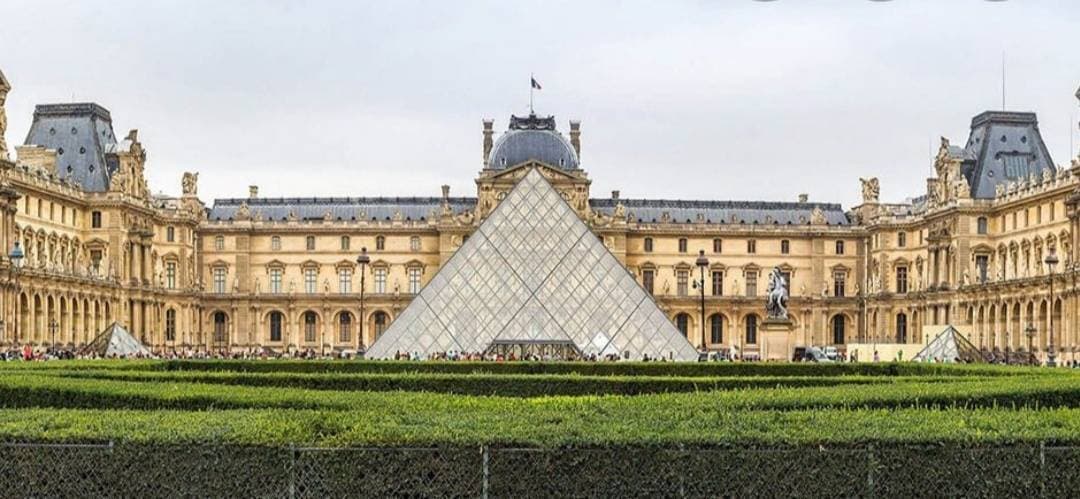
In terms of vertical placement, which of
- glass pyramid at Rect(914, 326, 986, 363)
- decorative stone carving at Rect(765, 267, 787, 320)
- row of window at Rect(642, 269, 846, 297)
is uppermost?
row of window at Rect(642, 269, 846, 297)

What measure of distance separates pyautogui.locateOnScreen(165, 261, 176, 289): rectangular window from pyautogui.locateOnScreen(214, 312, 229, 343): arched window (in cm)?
555

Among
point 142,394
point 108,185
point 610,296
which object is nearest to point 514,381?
point 142,394

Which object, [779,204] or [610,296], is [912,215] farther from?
[610,296]

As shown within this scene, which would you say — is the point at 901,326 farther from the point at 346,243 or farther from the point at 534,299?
the point at 534,299

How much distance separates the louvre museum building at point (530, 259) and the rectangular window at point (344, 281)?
0.26 ft

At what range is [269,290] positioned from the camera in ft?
270

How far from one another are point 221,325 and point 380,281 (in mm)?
9057

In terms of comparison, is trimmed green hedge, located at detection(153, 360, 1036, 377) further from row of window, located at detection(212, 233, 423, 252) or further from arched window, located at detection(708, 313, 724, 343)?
arched window, located at detection(708, 313, 724, 343)

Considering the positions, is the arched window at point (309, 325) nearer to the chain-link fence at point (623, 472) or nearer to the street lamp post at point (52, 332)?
the street lamp post at point (52, 332)

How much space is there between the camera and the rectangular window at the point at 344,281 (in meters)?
82.4

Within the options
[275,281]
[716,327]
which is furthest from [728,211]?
[275,281]

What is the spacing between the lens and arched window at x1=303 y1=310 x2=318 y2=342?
8194 cm

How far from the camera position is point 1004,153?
68.9 metres

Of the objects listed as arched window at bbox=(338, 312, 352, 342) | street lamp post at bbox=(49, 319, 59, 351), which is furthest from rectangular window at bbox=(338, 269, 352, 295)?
street lamp post at bbox=(49, 319, 59, 351)
